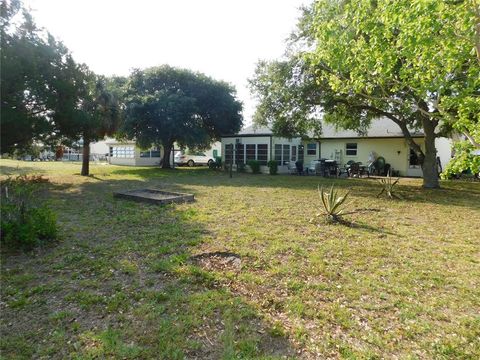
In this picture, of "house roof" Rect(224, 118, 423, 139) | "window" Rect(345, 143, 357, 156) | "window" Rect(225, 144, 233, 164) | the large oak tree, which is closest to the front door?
"house roof" Rect(224, 118, 423, 139)

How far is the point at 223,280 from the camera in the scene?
404 centimetres

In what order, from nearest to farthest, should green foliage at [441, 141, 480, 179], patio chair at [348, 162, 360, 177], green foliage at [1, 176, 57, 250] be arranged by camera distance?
green foliage at [441, 141, 480, 179] → green foliage at [1, 176, 57, 250] → patio chair at [348, 162, 360, 177]

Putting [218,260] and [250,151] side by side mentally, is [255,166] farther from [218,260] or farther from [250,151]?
[218,260]

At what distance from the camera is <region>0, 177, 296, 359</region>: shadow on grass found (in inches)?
107

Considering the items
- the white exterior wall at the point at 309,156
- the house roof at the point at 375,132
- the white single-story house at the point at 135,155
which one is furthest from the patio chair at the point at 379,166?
the white single-story house at the point at 135,155

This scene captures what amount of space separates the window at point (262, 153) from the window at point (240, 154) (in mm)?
1422

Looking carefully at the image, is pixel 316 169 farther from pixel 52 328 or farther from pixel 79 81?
pixel 52 328

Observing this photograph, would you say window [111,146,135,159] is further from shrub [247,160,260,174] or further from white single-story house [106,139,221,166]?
shrub [247,160,260,174]

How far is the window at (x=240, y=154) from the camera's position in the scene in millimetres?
24914

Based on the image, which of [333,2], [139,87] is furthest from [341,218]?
[139,87]

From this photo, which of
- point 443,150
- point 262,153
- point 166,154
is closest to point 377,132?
point 443,150

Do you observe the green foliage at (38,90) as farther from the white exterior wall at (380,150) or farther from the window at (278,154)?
the white exterior wall at (380,150)

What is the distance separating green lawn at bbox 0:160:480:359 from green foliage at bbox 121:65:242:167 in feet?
56.2

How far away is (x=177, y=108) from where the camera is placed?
23125 millimetres
